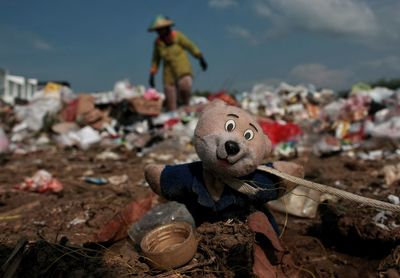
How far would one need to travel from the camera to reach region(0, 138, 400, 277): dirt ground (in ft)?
6.19

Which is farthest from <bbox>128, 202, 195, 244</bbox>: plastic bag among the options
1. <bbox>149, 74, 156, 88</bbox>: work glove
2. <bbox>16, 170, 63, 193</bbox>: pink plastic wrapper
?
<bbox>149, 74, 156, 88</bbox>: work glove

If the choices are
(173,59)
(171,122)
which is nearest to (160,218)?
(171,122)

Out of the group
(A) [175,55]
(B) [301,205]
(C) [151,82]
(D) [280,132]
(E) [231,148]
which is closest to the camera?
(E) [231,148]

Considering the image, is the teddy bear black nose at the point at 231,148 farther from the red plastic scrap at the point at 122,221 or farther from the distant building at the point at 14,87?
the distant building at the point at 14,87

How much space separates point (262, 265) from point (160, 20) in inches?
264

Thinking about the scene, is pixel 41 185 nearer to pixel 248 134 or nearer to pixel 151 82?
pixel 248 134

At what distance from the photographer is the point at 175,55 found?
8031 millimetres

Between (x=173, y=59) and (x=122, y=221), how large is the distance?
19.1ft

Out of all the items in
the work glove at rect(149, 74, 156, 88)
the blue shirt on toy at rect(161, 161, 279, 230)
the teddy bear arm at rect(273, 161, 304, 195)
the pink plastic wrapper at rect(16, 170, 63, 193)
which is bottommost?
the pink plastic wrapper at rect(16, 170, 63, 193)

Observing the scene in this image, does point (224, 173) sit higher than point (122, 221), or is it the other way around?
point (224, 173)

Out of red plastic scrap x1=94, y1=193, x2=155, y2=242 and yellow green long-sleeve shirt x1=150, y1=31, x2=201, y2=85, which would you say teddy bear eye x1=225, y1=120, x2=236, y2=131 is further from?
yellow green long-sleeve shirt x1=150, y1=31, x2=201, y2=85

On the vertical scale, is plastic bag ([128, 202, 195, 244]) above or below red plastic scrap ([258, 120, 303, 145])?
above

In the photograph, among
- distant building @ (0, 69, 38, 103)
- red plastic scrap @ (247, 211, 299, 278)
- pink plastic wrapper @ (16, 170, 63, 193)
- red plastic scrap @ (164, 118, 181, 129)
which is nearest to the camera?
red plastic scrap @ (247, 211, 299, 278)

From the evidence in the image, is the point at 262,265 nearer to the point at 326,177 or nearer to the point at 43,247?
the point at 43,247
